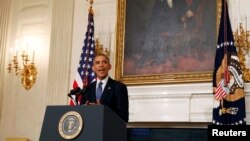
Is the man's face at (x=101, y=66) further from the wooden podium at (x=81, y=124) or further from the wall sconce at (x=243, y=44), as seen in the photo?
the wall sconce at (x=243, y=44)

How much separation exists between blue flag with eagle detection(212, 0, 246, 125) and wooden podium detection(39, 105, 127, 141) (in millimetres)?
3234

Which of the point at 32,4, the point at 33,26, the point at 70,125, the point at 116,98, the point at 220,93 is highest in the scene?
the point at 32,4

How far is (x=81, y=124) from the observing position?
3.37 m

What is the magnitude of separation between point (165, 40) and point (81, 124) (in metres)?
4.58

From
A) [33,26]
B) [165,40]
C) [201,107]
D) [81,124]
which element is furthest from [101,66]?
[33,26]

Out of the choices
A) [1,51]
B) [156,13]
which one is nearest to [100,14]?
[156,13]

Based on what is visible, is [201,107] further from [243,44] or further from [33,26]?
[33,26]

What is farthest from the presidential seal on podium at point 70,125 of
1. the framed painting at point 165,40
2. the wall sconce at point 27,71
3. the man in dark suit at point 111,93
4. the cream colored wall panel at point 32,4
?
the cream colored wall panel at point 32,4

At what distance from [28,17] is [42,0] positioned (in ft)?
1.67

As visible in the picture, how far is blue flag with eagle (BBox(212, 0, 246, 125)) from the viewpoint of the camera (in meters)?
6.34

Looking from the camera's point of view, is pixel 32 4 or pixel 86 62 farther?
pixel 32 4

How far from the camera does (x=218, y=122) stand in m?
6.38

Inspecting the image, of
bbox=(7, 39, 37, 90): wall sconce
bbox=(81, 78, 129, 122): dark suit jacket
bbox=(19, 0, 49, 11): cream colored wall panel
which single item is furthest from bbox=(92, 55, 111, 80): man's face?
bbox=(19, 0, 49, 11): cream colored wall panel

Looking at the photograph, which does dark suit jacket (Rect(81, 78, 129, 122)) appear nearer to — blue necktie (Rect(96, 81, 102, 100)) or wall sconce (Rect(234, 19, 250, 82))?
blue necktie (Rect(96, 81, 102, 100))
